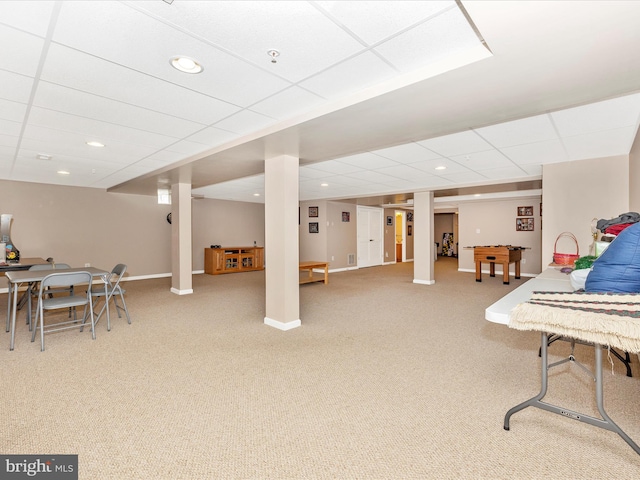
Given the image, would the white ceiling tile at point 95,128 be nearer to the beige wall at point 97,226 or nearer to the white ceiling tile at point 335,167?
the white ceiling tile at point 335,167

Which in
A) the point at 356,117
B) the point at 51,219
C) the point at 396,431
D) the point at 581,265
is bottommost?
the point at 396,431

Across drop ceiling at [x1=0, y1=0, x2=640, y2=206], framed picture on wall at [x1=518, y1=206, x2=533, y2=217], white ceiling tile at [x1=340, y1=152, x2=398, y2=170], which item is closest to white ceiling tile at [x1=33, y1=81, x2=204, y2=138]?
drop ceiling at [x1=0, y1=0, x2=640, y2=206]

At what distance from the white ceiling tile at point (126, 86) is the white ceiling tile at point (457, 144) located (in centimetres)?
230

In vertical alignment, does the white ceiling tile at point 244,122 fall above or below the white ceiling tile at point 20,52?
below

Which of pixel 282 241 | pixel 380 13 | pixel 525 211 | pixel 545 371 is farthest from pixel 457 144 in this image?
pixel 525 211

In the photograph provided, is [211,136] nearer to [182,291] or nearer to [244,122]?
[244,122]

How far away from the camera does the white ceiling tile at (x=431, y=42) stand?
1.59 metres

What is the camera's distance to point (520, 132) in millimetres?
3365

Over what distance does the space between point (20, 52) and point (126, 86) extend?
563mm

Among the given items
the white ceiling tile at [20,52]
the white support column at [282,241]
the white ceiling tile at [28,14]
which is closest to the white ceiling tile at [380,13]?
the white ceiling tile at [28,14]

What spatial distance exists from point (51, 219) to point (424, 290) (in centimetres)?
821

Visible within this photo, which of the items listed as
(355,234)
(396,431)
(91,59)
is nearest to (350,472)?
(396,431)

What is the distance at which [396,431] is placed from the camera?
6.30ft

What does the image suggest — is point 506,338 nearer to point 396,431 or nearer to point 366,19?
point 396,431
